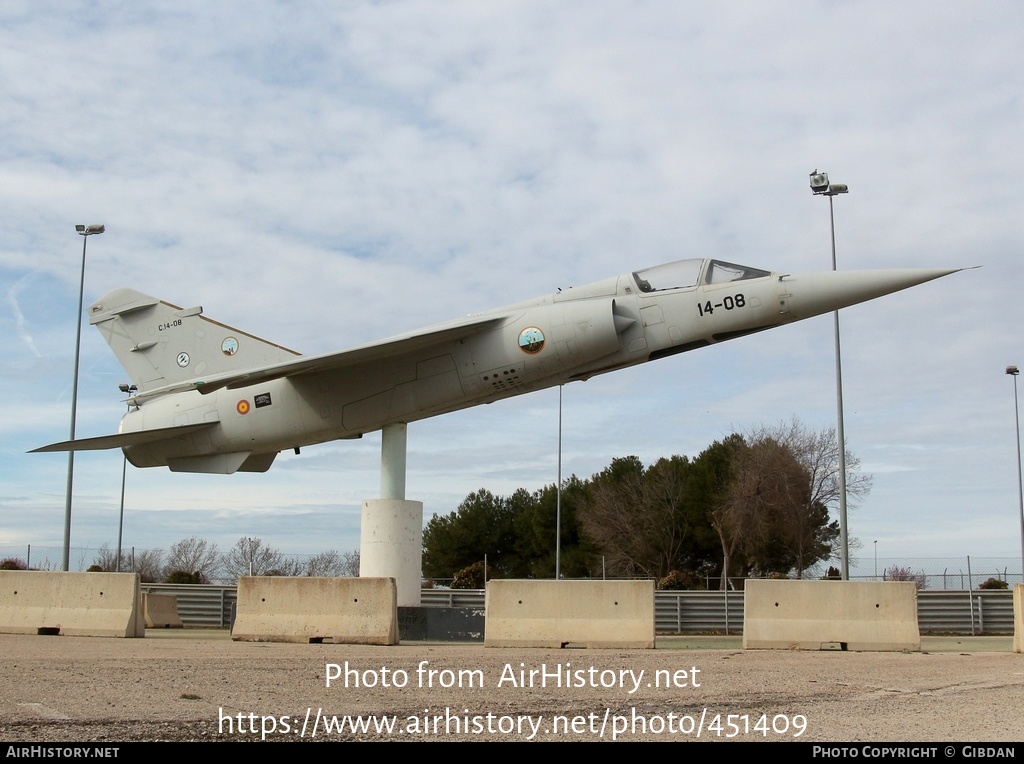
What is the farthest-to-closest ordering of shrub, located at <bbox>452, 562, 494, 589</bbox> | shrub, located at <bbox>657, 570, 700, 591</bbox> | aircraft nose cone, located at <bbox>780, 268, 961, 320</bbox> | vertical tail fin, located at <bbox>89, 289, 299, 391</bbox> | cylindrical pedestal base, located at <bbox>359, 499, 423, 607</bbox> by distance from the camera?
1. shrub, located at <bbox>452, 562, 494, 589</bbox>
2. shrub, located at <bbox>657, 570, 700, 591</bbox>
3. vertical tail fin, located at <bbox>89, 289, 299, 391</bbox>
4. cylindrical pedestal base, located at <bbox>359, 499, 423, 607</bbox>
5. aircraft nose cone, located at <bbox>780, 268, 961, 320</bbox>

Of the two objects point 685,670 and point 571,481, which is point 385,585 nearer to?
point 685,670

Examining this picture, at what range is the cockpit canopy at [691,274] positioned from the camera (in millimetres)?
12719

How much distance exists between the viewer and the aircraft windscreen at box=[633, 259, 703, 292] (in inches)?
506

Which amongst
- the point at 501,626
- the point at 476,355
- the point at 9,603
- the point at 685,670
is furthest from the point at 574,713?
the point at 9,603

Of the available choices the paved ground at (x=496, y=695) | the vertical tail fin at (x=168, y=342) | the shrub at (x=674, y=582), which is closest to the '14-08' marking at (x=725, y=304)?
the paved ground at (x=496, y=695)

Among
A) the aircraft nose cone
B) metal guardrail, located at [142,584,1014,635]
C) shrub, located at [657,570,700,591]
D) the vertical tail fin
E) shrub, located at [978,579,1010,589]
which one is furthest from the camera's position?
shrub, located at [657,570,700,591]

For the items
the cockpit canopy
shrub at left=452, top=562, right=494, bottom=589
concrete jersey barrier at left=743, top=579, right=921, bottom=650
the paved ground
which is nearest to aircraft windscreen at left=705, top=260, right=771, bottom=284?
the cockpit canopy

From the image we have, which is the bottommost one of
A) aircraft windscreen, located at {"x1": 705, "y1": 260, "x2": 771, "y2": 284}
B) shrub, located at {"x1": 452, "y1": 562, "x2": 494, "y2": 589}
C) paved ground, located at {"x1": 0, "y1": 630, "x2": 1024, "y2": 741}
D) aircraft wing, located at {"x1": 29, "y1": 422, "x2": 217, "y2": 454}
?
shrub, located at {"x1": 452, "y1": 562, "x2": 494, "y2": 589}

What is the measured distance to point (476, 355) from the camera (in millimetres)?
13094

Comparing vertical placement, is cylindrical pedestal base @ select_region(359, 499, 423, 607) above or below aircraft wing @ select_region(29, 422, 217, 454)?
below

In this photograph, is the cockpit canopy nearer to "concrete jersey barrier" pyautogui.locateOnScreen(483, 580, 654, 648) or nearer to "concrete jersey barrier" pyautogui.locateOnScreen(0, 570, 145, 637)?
"concrete jersey barrier" pyautogui.locateOnScreen(483, 580, 654, 648)

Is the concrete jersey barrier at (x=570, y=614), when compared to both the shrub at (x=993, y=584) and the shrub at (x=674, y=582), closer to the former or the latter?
the shrub at (x=674, y=582)

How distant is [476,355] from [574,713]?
6963mm

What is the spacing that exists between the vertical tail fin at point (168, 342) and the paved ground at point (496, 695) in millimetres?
5100
